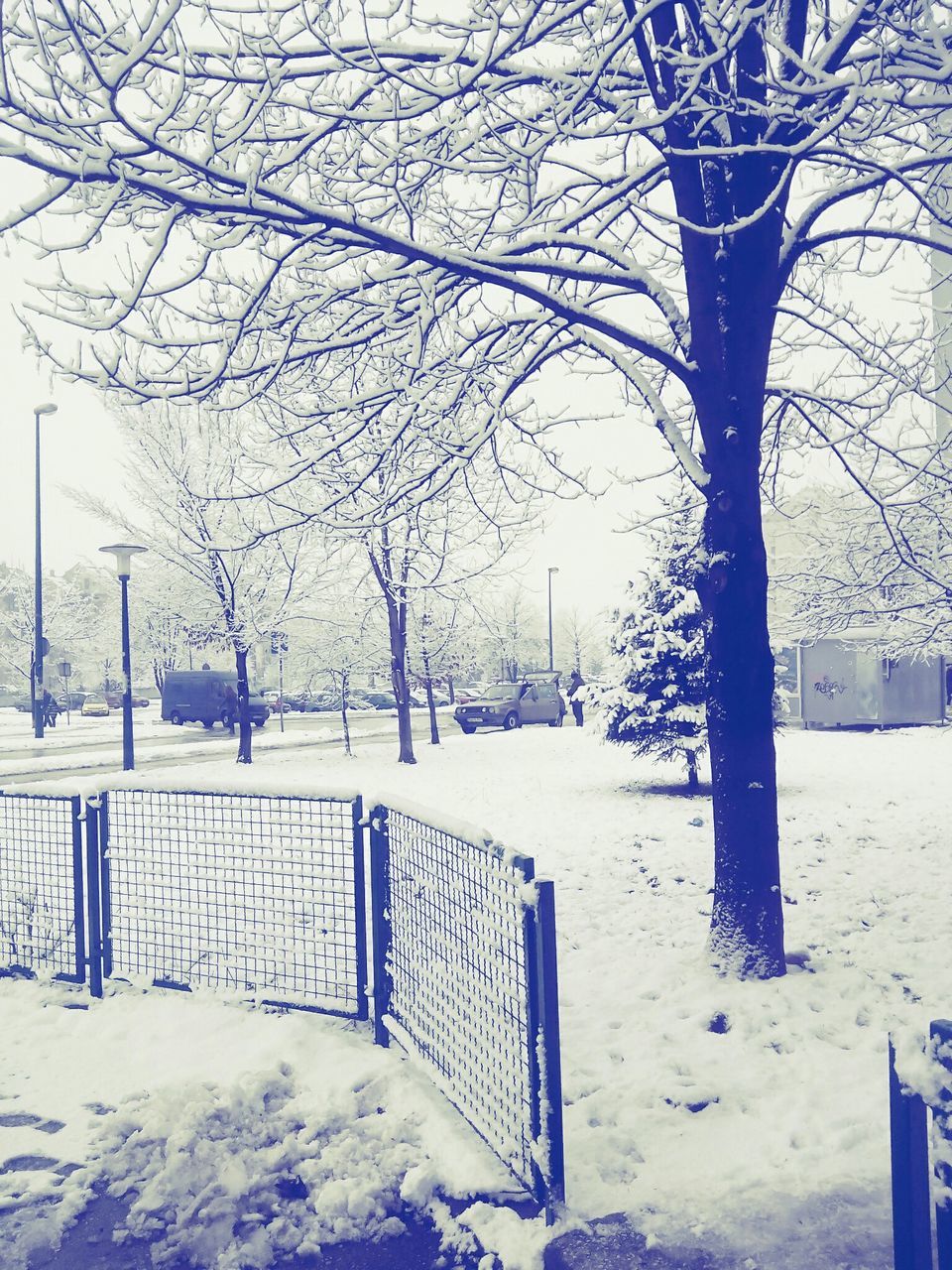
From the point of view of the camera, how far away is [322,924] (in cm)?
503

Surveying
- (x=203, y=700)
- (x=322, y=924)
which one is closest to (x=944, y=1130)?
(x=322, y=924)

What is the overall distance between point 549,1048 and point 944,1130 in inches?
59.1

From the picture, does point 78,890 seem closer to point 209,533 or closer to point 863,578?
point 863,578

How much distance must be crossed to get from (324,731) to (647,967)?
28817mm

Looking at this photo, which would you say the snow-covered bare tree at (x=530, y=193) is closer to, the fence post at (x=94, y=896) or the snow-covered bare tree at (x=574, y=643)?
the fence post at (x=94, y=896)

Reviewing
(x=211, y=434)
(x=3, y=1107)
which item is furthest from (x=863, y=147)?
(x=211, y=434)

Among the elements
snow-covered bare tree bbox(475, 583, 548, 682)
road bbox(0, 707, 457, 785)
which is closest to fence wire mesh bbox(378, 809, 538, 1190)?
road bbox(0, 707, 457, 785)

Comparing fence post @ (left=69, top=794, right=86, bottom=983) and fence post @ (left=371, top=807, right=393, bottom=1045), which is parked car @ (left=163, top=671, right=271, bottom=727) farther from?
fence post @ (left=371, top=807, right=393, bottom=1045)

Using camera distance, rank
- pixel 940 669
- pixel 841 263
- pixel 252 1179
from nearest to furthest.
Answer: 1. pixel 252 1179
2. pixel 841 263
3. pixel 940 669

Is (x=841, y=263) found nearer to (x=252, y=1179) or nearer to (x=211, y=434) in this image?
(x=252, y=1179)

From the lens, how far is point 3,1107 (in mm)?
3986

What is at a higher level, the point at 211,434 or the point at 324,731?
the point at 211,434

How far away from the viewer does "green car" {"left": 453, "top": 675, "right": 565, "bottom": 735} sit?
29.2 meters

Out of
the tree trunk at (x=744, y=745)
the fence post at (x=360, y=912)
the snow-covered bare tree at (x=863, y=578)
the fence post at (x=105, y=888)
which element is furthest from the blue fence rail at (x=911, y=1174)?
the snow-covered bare tree at (x=863, y=578)
